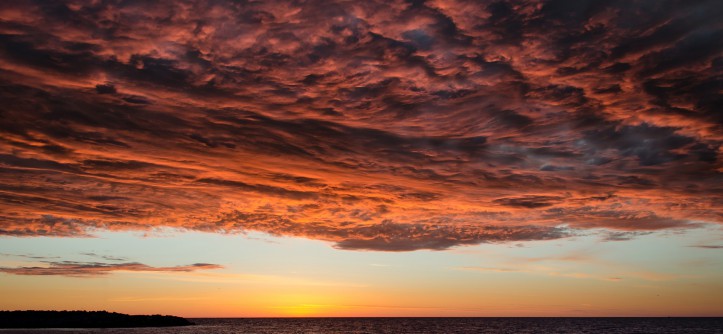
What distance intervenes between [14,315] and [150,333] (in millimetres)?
42552

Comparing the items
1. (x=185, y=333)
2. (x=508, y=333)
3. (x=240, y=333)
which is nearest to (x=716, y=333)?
(x=508, y=333)

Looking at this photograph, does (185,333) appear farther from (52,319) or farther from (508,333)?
(508,333)

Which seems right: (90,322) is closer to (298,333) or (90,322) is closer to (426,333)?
(298,333)

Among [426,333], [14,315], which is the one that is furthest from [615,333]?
[14,315]

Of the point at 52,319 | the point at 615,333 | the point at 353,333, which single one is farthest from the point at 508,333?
the point at 52,319

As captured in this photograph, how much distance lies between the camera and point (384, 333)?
137875 millimetres

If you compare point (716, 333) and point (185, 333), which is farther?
point (716, 333)

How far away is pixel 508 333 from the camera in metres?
136

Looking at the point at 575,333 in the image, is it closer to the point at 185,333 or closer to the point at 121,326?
the point at 185,333

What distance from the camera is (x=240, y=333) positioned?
128m

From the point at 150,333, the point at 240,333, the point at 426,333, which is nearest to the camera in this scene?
the point at 150,333

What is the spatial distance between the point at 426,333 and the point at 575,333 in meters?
34.4

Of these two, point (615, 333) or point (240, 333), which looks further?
point (615, 333)

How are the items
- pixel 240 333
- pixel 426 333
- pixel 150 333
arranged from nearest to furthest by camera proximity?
pixel 150 333 < pixel 240 333 < pixel 426 333
